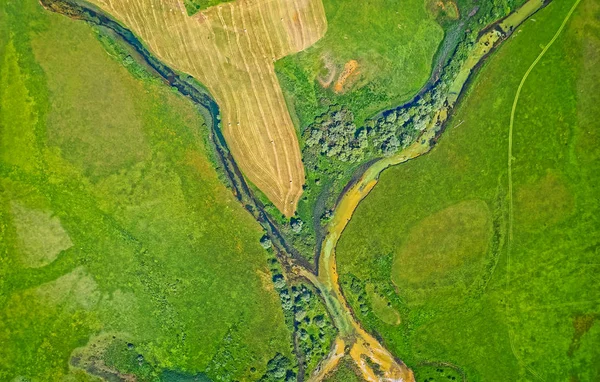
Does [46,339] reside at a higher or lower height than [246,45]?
lower

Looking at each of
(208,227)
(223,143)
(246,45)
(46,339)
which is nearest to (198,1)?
(246,45)

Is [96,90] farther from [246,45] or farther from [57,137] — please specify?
[246,45]

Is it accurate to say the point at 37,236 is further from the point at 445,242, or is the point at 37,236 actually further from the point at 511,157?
the point at 511,157

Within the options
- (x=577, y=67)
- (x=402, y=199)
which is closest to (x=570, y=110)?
(x=577, y=67)

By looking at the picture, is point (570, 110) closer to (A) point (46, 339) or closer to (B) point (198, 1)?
(B) point (198, 1)

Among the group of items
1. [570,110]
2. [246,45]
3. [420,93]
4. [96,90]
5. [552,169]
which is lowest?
[552,169]

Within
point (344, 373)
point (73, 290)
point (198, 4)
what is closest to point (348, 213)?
point (344, 373)

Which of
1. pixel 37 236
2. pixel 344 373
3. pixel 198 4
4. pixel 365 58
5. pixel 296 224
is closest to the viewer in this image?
pixel 198 4
